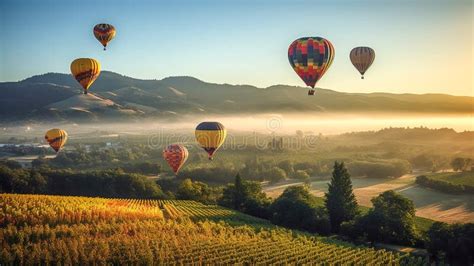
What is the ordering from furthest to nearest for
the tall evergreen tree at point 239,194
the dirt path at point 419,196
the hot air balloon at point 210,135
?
the tall evergreen tree at point 239,194 < the dirt path at point 419,196 < the hot air balloon at point 210,135

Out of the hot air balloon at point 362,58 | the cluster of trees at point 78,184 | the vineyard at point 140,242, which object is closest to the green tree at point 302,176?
the cluster of trees at point 78,184

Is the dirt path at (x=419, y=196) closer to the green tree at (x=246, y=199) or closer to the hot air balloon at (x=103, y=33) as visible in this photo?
the green tree at (x=246, y=199)

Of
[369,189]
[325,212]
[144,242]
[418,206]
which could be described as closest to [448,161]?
[369,189]

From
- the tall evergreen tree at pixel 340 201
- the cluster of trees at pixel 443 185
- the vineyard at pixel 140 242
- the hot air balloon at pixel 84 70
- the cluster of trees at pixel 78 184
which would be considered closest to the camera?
the vineyard at pixel 140 242

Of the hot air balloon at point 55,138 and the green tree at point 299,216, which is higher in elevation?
the hot air balloon at point 55,138

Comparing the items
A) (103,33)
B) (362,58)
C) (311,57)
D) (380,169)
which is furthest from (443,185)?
(103,33)

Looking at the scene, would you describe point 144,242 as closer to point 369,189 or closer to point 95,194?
point 95,194

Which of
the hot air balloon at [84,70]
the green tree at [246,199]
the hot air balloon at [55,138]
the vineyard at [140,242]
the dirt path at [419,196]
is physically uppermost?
the hot air balloon at [84,70]

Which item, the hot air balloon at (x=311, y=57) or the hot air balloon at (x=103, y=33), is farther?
the hot air balloon at (x=103, y=33)

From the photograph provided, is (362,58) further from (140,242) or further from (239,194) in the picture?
(140,242)
